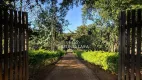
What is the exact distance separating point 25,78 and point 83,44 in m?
59.9

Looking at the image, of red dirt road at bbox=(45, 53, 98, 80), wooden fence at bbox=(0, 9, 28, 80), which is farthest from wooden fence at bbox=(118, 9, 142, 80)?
red dirt road at bbox=(45, 53, 98, 80)

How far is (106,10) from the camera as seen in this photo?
Result: 87.5 ft

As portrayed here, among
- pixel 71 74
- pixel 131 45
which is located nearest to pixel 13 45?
pixel 131 45

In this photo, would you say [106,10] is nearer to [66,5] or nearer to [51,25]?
[51,25]

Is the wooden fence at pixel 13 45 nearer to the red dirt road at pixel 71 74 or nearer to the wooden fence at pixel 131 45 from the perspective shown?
the wooden fence at pixel 131 45

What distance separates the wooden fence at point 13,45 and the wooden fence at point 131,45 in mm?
2920

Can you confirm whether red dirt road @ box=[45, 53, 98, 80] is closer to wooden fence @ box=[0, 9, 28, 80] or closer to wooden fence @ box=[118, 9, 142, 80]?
wooden fence @ box=[0, 9, 28, 80]

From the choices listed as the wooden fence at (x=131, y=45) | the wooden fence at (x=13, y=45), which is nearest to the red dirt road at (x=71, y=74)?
the wooden fence at (x=13, y=45)

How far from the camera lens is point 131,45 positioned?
6543 millimetres

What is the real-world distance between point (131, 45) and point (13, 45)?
120 inches

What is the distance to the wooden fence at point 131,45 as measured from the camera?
6.21 m

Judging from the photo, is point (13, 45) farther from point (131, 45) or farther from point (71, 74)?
point (71, 74)


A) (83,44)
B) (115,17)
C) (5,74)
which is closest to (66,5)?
(5,74)

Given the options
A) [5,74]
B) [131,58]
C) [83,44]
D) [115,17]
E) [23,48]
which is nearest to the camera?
[5,74]
